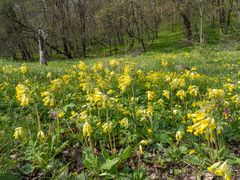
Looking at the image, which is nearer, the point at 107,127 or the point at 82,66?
the point at 107,127

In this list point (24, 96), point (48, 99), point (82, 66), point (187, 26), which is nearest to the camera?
point (24, 96)

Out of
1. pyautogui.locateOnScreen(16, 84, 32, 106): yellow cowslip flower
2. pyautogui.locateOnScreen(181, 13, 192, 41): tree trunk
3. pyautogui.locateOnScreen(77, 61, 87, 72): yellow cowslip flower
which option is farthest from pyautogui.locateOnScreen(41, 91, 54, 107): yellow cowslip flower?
pyautogui.locateOnScreen(181, 13, 192, 41): tree trunk

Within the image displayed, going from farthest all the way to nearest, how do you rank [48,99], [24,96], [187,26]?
[187,26] → [48,99] → [24,96]

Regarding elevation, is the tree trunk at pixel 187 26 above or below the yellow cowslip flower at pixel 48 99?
above

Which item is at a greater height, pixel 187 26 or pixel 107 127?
pixel 187 26

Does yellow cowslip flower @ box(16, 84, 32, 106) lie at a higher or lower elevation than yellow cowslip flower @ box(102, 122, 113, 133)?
higher

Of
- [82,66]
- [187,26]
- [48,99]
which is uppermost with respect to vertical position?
[187,26]

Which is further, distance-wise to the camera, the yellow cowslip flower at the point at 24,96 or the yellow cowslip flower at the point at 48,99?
the yellow cowslip flower at the point at 48,99

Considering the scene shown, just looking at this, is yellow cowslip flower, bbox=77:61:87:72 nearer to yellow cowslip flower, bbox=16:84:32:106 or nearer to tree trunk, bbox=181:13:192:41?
yellow cowslip flower, bbox=16:84:32:106

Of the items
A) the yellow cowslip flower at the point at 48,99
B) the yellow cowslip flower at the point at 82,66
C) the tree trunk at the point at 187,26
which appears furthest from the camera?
the tree trunk at the point at 187,26

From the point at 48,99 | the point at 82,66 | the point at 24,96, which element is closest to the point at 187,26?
the point at 82,66

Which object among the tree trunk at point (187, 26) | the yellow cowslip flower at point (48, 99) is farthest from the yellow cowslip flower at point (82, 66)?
the tree trunk at point (187, 26)

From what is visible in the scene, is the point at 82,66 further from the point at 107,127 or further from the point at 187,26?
the point at 187,26

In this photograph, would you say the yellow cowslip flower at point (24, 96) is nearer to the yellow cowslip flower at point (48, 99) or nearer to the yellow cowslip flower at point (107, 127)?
the yellow cowslip flower at point (48, 99)
